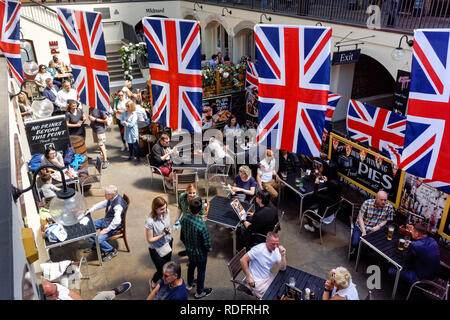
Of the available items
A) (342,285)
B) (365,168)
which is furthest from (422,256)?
(365,168)

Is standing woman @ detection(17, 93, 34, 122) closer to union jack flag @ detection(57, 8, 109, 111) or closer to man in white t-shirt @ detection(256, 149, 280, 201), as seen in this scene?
union jack flag @ detection(57, 8, 109, 111)

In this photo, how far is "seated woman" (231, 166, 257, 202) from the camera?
22.8 feet

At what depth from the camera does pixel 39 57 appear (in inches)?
698

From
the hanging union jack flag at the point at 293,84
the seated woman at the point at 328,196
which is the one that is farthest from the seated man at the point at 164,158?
the hanging union jack flag at the point at 293,84

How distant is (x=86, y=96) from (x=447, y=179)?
576cm

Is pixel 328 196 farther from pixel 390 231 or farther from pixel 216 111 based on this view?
pixel 216 111

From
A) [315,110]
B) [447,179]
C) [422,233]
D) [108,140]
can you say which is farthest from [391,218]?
[108,140]

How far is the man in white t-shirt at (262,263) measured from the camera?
16.0ft

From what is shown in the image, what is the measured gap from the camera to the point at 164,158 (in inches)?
329

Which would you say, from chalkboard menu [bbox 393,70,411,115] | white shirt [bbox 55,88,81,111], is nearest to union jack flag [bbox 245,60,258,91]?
chalkboard menu [bbox 393,70,411,115]

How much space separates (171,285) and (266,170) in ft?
13.1

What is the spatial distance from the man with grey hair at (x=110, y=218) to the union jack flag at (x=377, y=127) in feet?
17.7

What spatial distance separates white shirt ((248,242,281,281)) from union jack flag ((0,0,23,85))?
6.32m

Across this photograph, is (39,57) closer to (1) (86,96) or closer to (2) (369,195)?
(1) (86,96)
